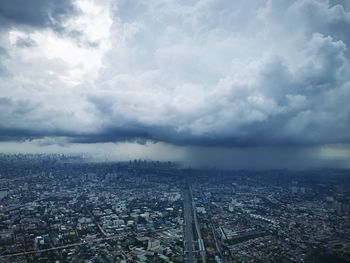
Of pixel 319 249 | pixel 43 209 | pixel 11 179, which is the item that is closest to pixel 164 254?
pixel 319 249

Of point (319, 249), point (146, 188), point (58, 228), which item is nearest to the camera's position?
point (319, 249)

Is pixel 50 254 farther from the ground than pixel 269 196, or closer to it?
closer to it

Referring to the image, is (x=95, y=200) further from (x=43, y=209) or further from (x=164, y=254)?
(x=164, y=254)

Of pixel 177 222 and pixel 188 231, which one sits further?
pixel 177 222

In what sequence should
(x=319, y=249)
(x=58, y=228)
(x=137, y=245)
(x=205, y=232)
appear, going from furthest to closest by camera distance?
(x=58, y=228) → (x=205, y=232) → (x=137, y=245) → (x=319, y=249)

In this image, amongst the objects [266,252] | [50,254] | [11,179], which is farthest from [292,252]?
[11,179]

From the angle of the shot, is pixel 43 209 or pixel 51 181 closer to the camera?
pixel 43 209

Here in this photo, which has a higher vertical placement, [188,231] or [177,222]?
[177,222]
